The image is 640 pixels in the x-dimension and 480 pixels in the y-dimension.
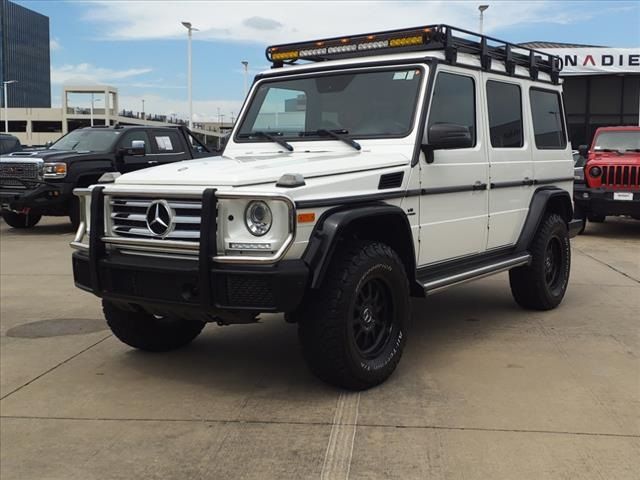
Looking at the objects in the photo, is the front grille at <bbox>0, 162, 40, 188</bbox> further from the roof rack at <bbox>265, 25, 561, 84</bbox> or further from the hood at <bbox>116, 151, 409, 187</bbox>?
the hood at <bbox>116, 151, 409, 187</bbox>

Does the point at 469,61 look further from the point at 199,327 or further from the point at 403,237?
the point at 199,327

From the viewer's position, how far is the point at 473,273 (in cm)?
509

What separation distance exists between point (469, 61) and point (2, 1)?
377ft

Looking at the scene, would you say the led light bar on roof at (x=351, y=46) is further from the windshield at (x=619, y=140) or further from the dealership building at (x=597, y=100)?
the dealership building at (x=597, y=100)

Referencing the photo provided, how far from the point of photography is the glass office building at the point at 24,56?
4107 inches

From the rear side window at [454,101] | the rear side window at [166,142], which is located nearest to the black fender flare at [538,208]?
the rear side window at [454,101]

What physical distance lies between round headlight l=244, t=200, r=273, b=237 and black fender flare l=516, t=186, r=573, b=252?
9.69 ft

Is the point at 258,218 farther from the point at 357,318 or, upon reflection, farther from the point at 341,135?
the point at 341,135

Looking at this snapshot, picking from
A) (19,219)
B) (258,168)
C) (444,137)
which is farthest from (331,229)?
(19,219)

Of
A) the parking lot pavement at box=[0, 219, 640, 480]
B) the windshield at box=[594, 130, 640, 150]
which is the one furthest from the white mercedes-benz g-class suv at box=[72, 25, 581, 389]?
the windshield at box=[594, 130, 640, 150]

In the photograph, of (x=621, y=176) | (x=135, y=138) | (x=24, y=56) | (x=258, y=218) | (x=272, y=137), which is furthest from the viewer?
(x=24, y=56)

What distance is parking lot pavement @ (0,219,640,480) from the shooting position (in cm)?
327

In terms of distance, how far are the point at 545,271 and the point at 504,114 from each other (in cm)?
153

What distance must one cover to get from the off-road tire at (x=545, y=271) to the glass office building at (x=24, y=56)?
11051cm
